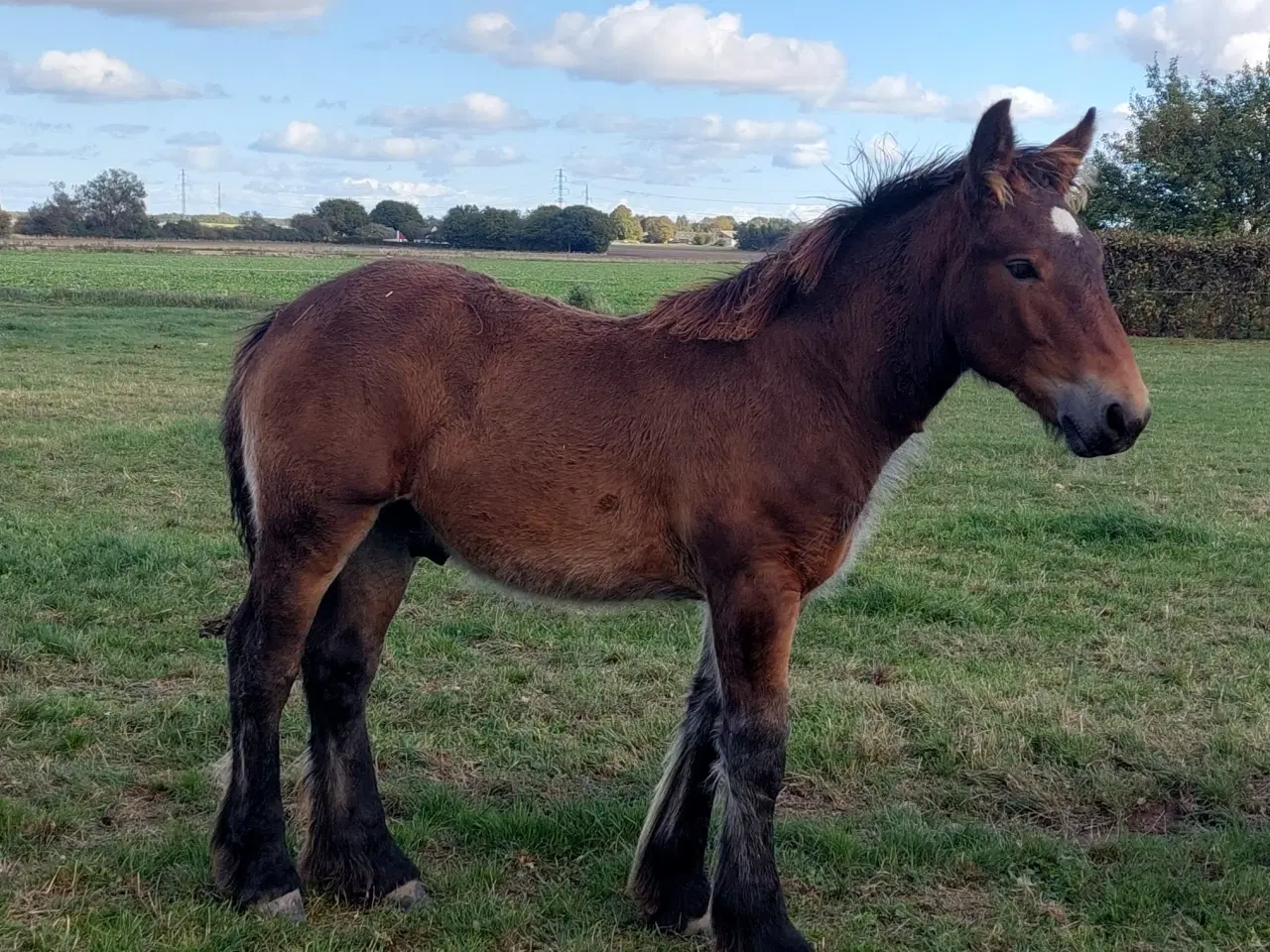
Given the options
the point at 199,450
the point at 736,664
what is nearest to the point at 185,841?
the point at 736,664

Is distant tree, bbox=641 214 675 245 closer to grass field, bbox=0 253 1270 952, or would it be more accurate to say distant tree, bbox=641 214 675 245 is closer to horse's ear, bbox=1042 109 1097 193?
grass field, bbox=0 253 1270 952

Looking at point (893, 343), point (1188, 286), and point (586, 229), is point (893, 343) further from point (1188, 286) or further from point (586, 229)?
point (586, 229)

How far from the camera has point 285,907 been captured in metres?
3.79

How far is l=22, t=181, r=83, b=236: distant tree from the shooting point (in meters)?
77.8

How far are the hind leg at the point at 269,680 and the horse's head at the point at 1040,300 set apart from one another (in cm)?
205

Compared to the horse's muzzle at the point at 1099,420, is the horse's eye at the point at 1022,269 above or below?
above

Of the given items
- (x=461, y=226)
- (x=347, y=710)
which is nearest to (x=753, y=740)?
(x=347, y=710)

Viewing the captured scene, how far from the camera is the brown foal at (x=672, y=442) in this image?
136 inches

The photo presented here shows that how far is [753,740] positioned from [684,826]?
66 cm

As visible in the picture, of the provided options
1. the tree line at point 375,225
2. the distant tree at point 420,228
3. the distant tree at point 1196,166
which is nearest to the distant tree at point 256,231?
the tree line at point 375,225

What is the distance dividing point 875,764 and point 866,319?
7.30 feet

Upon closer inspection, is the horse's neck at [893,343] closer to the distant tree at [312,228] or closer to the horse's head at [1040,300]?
the horse's head at [1040,300]

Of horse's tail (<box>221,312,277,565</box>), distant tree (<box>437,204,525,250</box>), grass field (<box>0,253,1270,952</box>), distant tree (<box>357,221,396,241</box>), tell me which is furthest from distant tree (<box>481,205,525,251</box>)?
horse's tail (<box>221,312,277,565</box>)

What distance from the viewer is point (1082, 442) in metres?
3.21
